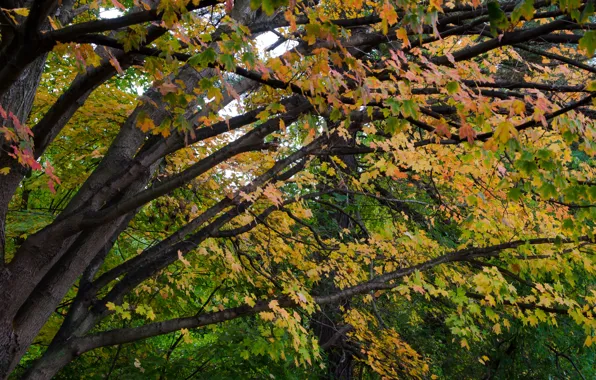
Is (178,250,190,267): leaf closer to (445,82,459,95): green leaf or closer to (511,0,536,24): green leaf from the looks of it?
(445,82,459,95): green leaf

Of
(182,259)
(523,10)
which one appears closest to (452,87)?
(523,10)

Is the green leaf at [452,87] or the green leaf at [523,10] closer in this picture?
the green leaf at [523,10]

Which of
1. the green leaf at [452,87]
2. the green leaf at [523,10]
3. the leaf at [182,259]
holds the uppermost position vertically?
the green leaf at [523,10]

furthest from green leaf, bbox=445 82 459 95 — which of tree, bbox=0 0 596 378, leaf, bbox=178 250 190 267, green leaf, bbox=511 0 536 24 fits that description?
leaf, bbox=178 250 190 267

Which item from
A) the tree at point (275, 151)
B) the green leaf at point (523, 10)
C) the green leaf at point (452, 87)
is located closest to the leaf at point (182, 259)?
the tree at point (275, 151)

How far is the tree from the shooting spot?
2.93 m

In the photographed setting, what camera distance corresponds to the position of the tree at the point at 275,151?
2.93m

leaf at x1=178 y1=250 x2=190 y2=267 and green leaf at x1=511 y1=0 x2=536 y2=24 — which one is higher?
green leaf at x1=511 y1=0 x2=536 y2=24

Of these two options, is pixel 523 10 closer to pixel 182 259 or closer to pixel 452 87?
pixel 452 87

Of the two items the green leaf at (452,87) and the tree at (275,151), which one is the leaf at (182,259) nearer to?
the tree at (275,151)

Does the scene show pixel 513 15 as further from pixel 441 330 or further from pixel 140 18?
pixel 441 330

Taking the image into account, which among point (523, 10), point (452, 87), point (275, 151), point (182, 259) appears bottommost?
point (182, 259)

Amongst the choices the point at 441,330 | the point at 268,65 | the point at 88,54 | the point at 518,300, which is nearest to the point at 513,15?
the point at 268,65

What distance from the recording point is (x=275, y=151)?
6188mm
